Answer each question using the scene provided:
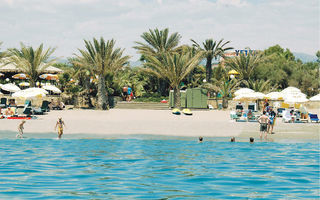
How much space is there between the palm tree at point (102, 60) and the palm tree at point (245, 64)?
51.0 ft

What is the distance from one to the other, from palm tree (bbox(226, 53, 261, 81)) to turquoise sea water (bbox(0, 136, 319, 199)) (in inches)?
1200

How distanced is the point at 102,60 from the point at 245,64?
18223 millimetres

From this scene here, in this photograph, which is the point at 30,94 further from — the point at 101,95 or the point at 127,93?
the point at 127,93

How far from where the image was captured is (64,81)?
4747 centimetres

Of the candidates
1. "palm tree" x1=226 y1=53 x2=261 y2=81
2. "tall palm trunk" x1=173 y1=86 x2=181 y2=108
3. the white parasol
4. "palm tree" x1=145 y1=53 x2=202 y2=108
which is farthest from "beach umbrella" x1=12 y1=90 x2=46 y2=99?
"palm tree" x1=226 y1=53 x2=261 y2=81

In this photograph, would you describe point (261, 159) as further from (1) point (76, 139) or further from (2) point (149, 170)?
(1) point (76, 139)

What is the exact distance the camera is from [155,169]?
55.6 feet

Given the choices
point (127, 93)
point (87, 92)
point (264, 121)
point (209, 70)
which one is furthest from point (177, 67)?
point (264, 121)

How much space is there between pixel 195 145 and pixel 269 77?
35.3m

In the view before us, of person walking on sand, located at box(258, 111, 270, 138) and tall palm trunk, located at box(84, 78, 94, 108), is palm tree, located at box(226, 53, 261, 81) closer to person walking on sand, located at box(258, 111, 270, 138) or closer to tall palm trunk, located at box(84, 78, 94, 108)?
tall palm trunk, located at box(84, 78, 94, 108)

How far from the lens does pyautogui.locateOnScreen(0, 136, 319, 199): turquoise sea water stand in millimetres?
13281

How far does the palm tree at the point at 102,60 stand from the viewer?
4359 cm

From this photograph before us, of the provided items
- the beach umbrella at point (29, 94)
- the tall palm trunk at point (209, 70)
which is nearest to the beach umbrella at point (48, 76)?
the beach umbrella at point (29, 94)

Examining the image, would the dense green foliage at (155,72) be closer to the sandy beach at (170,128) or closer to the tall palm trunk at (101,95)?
the tall palm trunk at (101,95)
